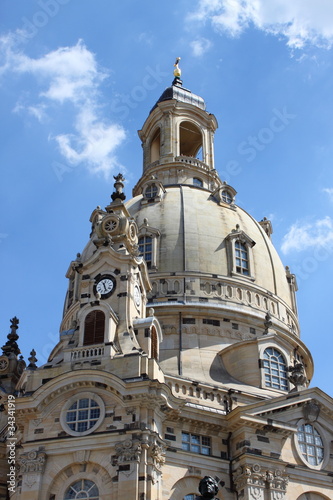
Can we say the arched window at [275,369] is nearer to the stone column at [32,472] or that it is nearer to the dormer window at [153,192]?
the dormer window at [153,192]

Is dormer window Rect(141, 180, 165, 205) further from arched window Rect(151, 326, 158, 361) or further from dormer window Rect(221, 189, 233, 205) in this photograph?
arched window Rect(151, 326, 158, 361)

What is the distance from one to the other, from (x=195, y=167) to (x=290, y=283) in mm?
13265

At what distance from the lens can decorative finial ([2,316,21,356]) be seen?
54812mm

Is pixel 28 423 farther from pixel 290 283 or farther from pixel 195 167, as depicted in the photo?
pixel 195 167

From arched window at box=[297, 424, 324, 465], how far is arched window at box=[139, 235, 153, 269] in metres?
17.3

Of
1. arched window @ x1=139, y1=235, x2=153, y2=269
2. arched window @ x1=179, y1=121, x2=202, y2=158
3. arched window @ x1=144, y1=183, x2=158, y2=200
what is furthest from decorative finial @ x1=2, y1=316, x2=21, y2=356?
arched window @ x1=179, y1=121, x2=202, y2=158

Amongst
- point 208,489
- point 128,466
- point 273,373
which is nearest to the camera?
point 208,489

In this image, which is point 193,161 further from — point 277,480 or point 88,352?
point 277,480

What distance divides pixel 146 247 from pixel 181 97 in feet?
73.3

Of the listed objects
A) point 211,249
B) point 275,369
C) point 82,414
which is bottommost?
point 82,414

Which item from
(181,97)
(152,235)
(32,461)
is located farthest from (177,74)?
(32,461)

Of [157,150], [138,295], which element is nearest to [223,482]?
[138,295]

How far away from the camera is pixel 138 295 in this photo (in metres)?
46.3

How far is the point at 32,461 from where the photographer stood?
3788cm
